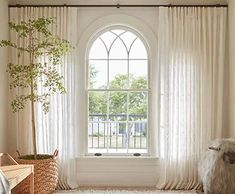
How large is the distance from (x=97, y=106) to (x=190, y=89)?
4.62ft

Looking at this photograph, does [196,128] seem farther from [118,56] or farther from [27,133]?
[27,133]

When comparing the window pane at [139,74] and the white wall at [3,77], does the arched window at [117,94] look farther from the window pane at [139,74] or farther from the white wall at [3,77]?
the white wall at [3,77]

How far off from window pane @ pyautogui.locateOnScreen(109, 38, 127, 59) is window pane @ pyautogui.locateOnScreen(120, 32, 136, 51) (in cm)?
6

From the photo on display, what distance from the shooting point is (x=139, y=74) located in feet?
19.1

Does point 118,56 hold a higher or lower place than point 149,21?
lower

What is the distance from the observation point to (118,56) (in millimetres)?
5824

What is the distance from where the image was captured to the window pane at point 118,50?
19.1 ft

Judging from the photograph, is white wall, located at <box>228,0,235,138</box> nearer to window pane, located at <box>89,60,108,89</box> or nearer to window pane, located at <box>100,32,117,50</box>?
window pane, located at <box>100,32,117,50</box>

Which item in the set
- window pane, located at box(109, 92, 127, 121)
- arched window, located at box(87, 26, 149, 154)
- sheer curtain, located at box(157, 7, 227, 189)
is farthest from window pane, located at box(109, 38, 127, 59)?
sheer curtain, located at box(157, 7, 227, 189)

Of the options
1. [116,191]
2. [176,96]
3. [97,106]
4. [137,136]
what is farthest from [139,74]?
[116,191]

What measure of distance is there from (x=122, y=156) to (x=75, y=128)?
2.69 ft

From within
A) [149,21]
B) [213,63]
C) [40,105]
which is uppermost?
[149,21]

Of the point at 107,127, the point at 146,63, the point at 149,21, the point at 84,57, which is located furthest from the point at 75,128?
the point at 149,21

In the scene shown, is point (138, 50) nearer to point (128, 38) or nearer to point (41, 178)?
point (128, 38)
